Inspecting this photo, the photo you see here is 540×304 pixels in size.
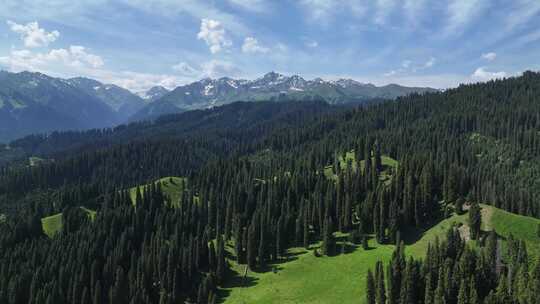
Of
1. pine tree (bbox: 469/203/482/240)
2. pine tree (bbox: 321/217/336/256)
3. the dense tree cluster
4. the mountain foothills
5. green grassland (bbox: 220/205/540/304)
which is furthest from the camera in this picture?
pine tree (bbox: 321/217/336/256)

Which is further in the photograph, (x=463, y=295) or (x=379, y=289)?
(x=379, y=289)

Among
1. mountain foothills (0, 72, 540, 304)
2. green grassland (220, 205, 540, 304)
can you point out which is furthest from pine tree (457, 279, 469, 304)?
green grassland (220, 205, 540, 304)

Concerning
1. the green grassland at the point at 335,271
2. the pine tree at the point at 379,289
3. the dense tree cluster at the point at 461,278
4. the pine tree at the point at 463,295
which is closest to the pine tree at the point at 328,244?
the green grassland at the point at 335,271

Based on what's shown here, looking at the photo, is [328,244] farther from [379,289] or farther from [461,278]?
[461,278]

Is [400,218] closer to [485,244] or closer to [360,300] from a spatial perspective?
[485,244]

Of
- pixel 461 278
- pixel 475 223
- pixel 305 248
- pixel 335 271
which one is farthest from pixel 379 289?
pixel 305 248

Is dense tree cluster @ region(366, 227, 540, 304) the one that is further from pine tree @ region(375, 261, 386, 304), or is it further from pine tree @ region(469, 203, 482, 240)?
pine tree @ region(469, 203, 482, 240)

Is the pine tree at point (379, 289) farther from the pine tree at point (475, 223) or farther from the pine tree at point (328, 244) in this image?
the pine tree at point (328, 244)

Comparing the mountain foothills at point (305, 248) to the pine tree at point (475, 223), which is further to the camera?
the pine tree at point (475, 223)
